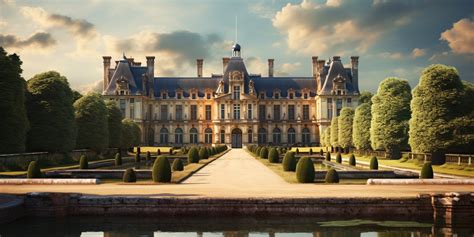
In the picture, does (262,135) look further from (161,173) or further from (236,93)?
(161,173)

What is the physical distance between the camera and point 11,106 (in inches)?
1041

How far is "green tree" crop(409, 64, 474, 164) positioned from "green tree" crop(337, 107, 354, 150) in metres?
20.2

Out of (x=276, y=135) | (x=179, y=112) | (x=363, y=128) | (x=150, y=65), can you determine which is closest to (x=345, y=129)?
(x=363, y=128)

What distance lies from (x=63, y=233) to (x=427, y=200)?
8007 millimetres

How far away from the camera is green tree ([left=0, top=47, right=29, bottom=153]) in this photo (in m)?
26.0

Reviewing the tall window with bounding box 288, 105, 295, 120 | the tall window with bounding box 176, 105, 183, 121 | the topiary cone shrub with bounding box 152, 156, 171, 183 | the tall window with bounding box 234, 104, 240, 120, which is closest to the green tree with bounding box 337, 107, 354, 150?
the tall window with bounding box 234, 104, 240, 120

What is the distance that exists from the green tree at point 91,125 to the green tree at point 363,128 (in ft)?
65.4

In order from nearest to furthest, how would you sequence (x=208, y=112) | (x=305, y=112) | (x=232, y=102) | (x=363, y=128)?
(x=363, y=128) → (x=232, y=102) → (x=305, y=112) → (x=208, y=112)

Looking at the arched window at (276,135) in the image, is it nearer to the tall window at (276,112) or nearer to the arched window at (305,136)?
the tall window at (276,112)

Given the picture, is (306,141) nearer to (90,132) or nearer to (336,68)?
(336,68)

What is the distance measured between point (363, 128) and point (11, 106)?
27.4 meters

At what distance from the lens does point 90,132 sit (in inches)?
1492

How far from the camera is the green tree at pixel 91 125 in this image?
37875 millimetres

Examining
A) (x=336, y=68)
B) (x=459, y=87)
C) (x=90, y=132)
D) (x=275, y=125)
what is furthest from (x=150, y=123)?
(x=459, y=87)
